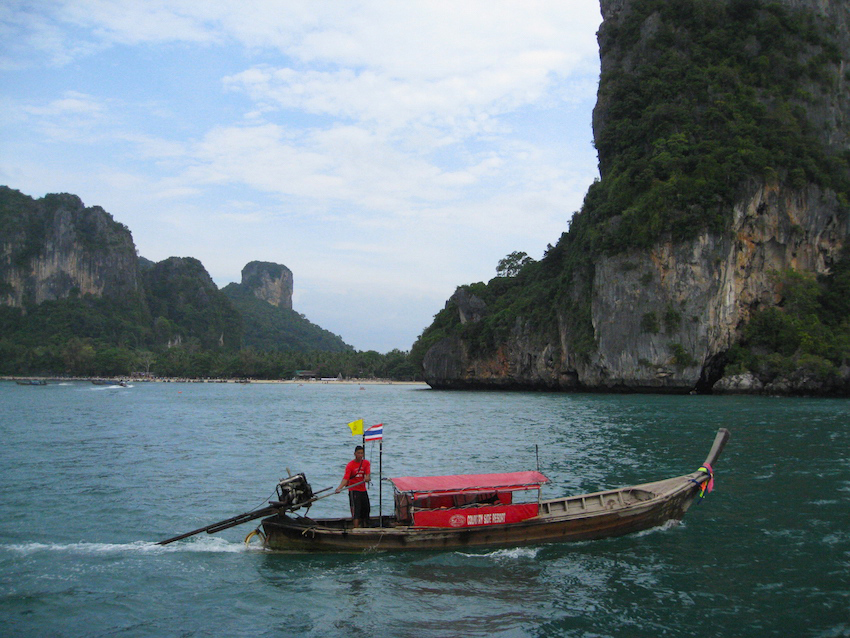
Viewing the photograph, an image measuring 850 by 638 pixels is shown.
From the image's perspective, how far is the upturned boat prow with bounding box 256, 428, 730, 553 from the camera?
12.0m

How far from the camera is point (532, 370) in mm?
73875

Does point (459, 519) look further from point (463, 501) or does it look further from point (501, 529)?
point (501, 529)

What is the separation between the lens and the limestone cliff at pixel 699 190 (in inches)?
2046

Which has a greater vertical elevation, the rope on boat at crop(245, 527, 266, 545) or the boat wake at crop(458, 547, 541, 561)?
the rope on boat at crop(245, 527, 266, 545)

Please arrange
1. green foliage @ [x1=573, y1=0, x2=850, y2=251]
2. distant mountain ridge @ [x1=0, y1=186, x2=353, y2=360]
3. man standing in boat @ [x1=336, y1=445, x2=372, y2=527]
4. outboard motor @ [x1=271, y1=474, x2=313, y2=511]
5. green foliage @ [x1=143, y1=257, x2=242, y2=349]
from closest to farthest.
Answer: outboard motor @ [x1=271, y1=474, x2=313, y2=511] < man standing in boat @ [x1=336, y1=445, x2=372, y2=527] < green foliage @ [x1=573, y1=0, x2=850, y2=251] < distant mountain ridge @ [x1=0, y1=186, x2=353, y2=360] < green foliage @ [x1=143, y1=257, x2=242, y2=349]

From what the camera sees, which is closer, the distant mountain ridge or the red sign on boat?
the red sign on boat

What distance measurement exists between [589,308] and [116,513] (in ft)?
174

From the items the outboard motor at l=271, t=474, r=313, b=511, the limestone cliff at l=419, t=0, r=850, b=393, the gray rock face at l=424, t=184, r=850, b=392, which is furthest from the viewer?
the limestone cliff at l=419, t=0, r=850, b=393

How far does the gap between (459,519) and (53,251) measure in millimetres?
161645

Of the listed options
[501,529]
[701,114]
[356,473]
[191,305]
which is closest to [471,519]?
[501,529]

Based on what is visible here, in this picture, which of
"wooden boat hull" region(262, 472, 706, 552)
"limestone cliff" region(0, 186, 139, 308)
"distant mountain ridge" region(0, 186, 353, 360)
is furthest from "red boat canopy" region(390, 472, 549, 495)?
"limestone cliff" region(0, 186, 139, 308)

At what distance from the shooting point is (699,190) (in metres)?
52.1

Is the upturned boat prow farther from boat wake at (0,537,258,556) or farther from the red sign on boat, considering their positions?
boat wake at (0,537,258,556)

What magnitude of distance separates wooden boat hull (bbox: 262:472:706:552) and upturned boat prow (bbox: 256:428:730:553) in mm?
18
